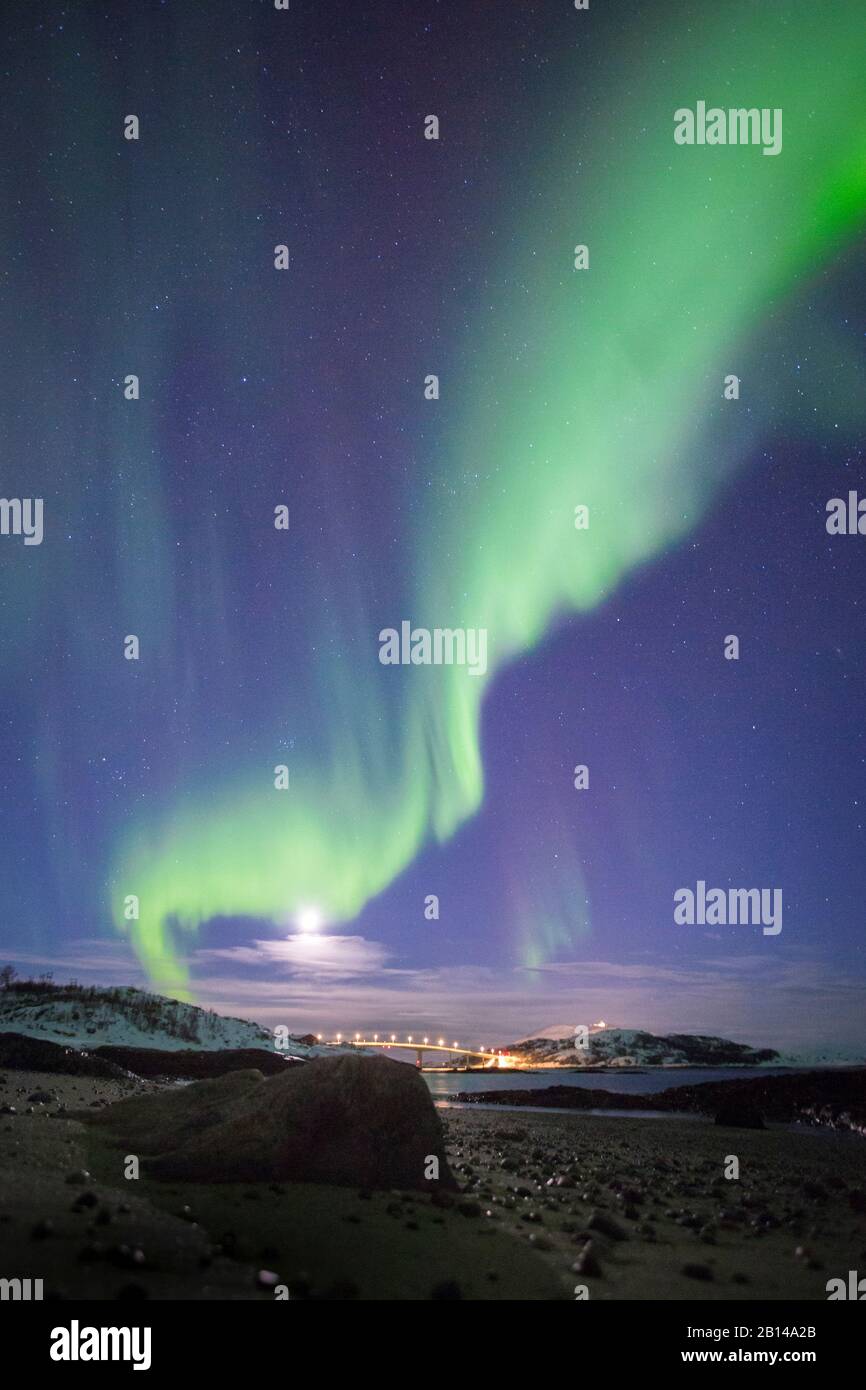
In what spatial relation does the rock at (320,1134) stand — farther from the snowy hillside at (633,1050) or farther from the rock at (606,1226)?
the snowy hillside at (633,1050)

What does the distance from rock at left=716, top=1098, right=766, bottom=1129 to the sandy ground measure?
1.34 meters

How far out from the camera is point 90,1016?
42.7ft

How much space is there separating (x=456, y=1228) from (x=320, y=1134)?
1.44 metres

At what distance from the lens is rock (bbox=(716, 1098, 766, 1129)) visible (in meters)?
12.4

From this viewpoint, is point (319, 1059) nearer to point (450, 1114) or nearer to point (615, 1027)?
point (450, 1114)

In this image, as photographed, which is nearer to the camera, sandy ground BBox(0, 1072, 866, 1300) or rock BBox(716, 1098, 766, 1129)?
sandy ground BBox(0, 1072, 866, 1300)

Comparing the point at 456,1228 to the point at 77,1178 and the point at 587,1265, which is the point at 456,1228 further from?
the point at 77,1178

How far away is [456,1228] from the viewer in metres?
8.14

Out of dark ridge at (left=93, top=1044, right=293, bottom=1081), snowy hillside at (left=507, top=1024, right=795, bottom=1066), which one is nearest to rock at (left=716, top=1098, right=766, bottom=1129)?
snowy hillside at (left=507, top=1024, right=795, bottom=1066)

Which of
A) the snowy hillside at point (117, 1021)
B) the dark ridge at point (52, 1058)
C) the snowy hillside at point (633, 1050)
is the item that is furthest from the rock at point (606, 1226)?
the dark ridge at point (52, 1058)

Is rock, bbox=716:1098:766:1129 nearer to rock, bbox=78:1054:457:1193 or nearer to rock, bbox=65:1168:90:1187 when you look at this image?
rock, bbox=78:1054:457:1193

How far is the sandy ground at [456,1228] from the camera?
6.86m

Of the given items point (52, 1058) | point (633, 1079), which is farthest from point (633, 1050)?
point (52, 1058)
